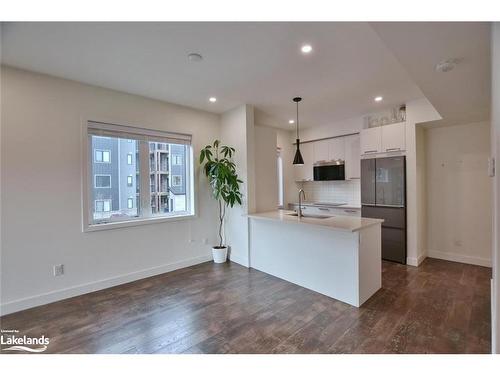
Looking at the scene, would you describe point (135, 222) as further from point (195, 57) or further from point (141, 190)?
point (195, 57)

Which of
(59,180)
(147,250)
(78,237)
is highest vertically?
(59,180)

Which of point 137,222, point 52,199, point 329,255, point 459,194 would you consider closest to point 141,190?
point 137,222

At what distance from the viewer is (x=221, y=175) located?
3.77 m

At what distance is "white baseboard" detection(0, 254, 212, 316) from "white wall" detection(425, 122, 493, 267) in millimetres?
4328

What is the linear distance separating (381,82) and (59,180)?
4130 mm

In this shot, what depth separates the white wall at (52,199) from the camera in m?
2.56

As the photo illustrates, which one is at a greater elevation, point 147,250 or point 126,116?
point 126,116

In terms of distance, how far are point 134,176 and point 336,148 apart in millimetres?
3961

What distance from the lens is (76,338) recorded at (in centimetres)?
210

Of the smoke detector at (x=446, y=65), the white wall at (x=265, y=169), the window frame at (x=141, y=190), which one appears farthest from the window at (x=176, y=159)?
the smoke detector at (x=446, y=65)

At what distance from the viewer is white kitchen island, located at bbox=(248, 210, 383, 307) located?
2621 millimetres
